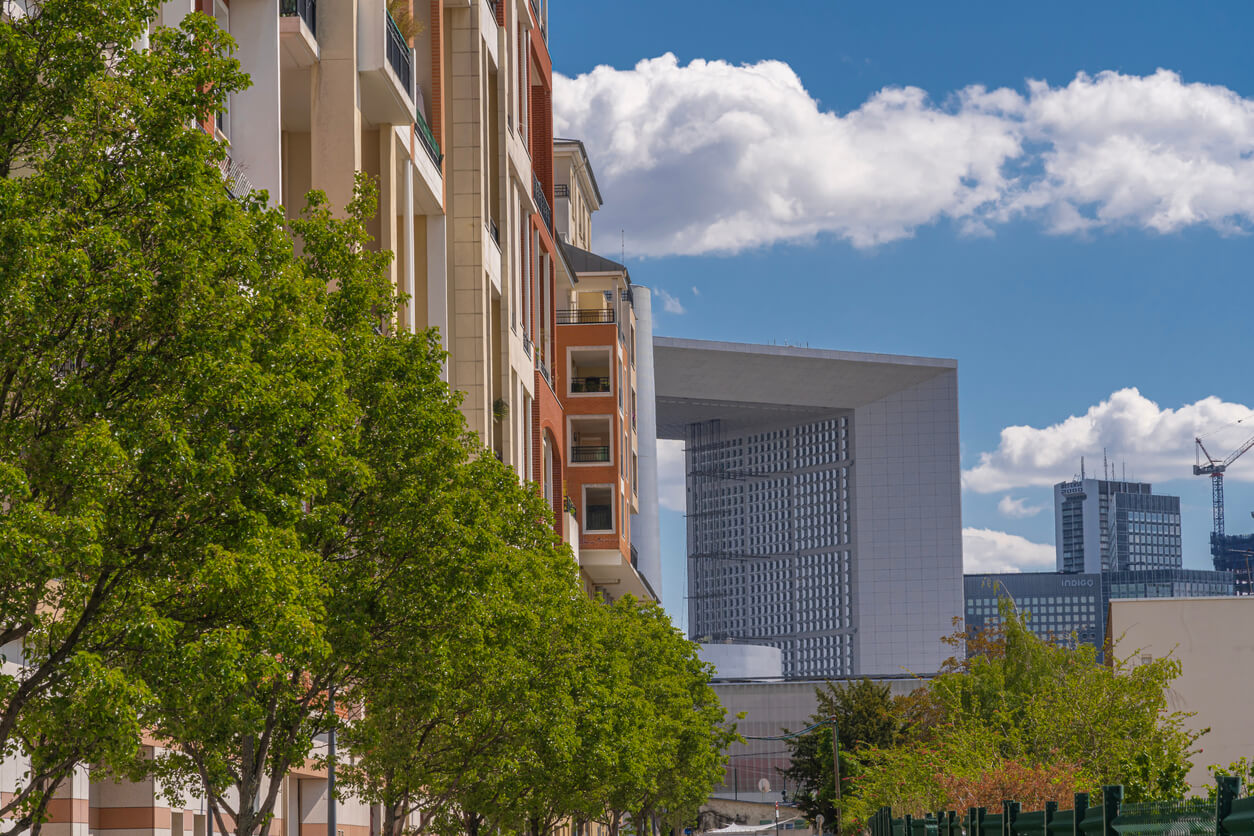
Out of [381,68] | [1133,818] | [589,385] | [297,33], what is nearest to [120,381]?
[1133,818]

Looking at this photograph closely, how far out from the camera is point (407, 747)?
2564 centimetres

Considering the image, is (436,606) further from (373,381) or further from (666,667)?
(666,667)

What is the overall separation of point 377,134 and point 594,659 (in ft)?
50.6

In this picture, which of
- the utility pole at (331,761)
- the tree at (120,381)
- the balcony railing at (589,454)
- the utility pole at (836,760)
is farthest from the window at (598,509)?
the tree at (120,381)

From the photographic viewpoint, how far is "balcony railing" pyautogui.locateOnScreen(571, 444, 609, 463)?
264 feet

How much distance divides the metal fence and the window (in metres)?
65.5

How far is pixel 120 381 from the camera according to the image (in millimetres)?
13430

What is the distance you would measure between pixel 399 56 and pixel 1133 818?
36.3 metres

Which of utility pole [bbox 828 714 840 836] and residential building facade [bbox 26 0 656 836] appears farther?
utility pole [bbox 828 714 840 836]

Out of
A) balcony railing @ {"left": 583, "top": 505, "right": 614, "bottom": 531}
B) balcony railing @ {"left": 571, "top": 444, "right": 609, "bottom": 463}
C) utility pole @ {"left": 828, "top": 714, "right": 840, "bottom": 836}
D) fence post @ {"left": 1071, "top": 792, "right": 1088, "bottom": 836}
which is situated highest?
balcony railing @ {"left": 571, "top": 444, "right": 609, "bottom": 463}

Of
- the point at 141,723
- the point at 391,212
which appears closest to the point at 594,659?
the point at 391,212

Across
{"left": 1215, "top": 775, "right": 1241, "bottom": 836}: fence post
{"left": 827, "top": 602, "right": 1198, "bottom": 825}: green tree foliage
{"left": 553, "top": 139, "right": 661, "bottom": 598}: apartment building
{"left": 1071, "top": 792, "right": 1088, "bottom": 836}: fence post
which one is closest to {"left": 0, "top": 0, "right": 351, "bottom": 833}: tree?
{"left": 1071, "top": 792, "right": 1088, "bottom": 836}: fence post

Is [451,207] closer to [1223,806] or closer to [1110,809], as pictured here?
[1110,809]

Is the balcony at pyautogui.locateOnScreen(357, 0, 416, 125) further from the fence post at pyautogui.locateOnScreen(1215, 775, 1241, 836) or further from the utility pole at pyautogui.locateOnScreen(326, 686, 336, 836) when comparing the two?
the fence post at pyautogui.locateOnScreen(1215, 775, 1241, 836)
